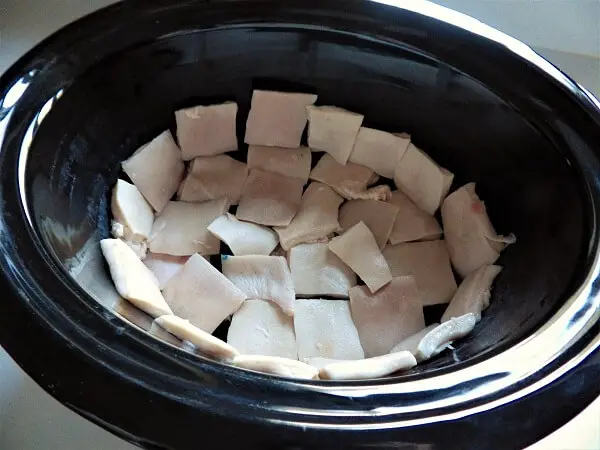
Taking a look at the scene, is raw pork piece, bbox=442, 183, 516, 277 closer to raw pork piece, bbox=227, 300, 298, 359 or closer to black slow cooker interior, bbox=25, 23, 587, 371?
black slow cooker interior, bbox=25, 23, 587, 371

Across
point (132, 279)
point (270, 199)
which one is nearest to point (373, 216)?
point (270, 199)

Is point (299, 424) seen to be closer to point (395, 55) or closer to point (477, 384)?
point (477, 384)

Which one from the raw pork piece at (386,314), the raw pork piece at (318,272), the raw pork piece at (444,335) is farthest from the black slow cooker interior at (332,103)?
the raw pork piece at (318,272)

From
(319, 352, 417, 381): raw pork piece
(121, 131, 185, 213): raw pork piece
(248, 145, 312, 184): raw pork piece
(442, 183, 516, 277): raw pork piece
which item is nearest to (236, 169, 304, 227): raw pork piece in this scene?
(248, 145, 312, 184): raw pork piece

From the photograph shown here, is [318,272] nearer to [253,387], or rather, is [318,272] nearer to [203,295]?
[203,295]

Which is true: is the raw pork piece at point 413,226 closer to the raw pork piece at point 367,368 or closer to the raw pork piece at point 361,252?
the raw pork piece at point 361,252

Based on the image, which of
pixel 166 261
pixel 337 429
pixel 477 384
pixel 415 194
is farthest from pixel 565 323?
pixel 166 261
